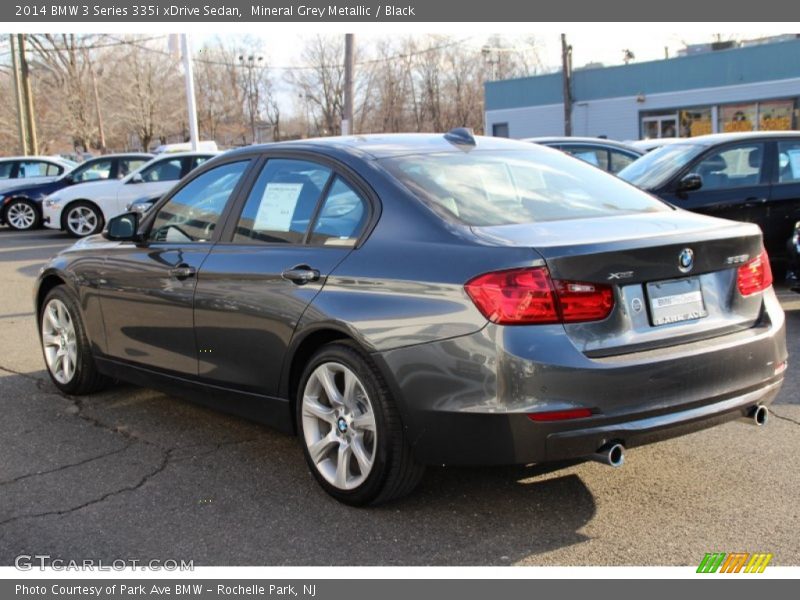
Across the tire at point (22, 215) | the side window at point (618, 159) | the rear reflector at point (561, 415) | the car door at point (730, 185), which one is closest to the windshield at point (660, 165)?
the car door at point (730, 185)

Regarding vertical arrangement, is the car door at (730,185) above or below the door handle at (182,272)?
above

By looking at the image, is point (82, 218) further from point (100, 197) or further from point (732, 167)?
point (732, 167)

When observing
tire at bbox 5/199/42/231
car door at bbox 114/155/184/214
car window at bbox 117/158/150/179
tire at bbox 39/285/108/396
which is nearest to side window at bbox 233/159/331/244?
tire at bbox 39/285/108/396

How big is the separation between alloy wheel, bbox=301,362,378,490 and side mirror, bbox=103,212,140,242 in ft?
6.27

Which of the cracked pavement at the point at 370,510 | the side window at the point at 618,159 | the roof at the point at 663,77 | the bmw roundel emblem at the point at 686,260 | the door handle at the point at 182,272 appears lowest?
the cracked pavement at the point at 370,510

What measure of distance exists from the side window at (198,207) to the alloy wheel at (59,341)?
3.72 feet

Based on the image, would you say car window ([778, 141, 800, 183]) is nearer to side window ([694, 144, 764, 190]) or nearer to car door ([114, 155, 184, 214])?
side window ([694, 144, 764, 190])

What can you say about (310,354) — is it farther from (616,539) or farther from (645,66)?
(645,66)

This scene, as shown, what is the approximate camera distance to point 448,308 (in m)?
3.64

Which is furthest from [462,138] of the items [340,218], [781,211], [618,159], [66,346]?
[618,159]

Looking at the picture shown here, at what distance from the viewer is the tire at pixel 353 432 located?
3.86 metres

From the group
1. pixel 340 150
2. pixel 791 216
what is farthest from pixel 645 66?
pixel 340 150

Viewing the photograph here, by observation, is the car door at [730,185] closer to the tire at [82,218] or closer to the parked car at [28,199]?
the tire at [82,218]
